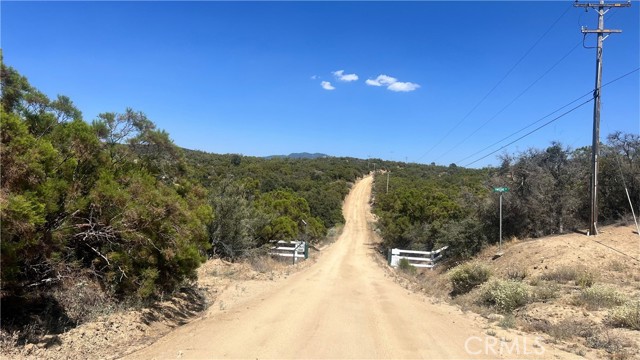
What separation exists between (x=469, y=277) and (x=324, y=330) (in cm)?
848

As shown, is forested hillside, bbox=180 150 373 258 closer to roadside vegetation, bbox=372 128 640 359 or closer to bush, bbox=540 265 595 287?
roadside vegetation, bbox=372 128 640 359

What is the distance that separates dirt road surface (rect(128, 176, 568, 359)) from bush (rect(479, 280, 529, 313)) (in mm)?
1109

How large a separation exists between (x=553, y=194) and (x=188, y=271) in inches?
724

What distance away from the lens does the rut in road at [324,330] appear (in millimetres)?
6793

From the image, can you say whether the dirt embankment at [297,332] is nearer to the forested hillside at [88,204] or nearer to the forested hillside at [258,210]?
the forested hillside at [88,204]

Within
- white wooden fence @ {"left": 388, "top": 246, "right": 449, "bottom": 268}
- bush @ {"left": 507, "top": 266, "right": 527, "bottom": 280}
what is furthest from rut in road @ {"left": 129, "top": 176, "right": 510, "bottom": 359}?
white wooden fence @ {"left": 388, "top": 246, "right": 449, "bottom": 268}

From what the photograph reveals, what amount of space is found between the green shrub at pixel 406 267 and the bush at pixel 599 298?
15496 millimetres

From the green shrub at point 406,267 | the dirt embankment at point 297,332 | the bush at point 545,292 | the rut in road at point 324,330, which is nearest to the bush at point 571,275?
the bush at point 545,292

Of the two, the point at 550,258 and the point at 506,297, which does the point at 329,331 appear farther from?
the point at 550,258

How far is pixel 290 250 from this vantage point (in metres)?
28.5

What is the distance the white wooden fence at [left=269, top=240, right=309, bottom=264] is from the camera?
2652cm

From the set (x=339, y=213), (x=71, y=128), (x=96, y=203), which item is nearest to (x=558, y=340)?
(x=96, y=203)

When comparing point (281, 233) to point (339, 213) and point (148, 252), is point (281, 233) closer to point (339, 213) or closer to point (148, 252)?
point (148, 252)

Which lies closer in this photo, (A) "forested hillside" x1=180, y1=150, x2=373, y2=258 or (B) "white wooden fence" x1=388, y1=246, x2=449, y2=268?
(A) "forested hillside" x1=180, y1=150, x2=373, y2=258
